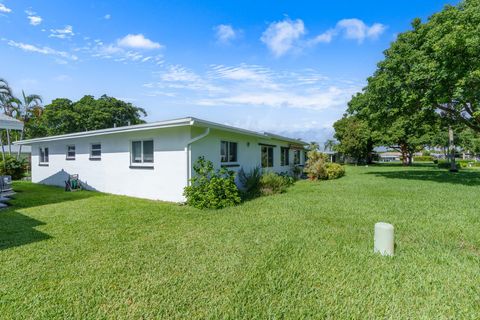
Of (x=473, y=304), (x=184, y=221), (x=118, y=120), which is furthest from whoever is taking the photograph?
(x=118, y=120)

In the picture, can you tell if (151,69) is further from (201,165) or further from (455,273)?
(455,273)

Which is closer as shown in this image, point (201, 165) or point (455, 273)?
point (455, 273)

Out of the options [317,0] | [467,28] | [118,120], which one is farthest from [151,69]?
[118,120]

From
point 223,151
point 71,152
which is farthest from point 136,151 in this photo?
point 71,152

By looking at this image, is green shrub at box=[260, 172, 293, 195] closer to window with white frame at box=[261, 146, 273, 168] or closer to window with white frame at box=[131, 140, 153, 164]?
window with white frame at box=[261, 146, 273, 168]

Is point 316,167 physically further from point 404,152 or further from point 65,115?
point 65,115

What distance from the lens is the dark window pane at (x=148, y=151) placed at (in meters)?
9.28

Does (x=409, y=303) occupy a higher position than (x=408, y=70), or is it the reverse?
(x=408, y=70)

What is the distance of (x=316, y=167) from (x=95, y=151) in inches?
514

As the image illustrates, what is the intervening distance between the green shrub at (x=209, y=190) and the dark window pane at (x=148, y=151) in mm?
2134

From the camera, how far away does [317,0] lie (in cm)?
1088

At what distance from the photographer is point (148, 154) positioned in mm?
9375

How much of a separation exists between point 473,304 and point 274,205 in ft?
17.9

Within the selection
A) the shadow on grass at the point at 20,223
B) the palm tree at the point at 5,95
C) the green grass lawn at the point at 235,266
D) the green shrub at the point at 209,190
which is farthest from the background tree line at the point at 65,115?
the green grass lawn at the point at 235,266
